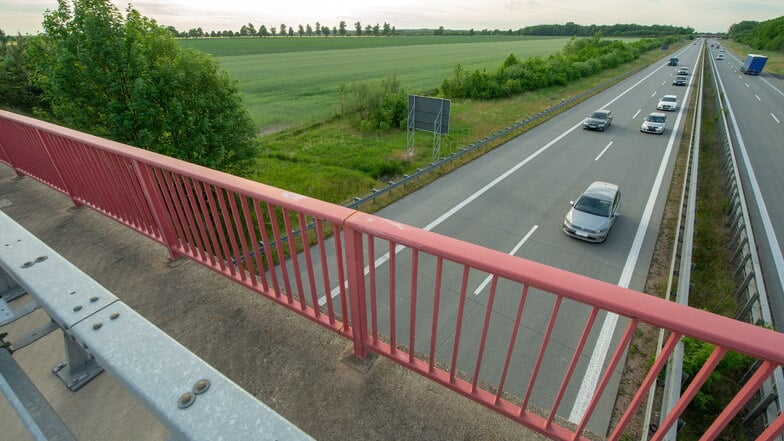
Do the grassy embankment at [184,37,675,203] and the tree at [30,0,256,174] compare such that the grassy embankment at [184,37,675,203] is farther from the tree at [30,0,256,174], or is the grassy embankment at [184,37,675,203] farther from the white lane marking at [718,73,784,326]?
the white lane marking at [718,73,784,326]

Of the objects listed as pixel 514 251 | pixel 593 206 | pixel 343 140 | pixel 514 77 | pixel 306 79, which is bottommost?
pixel 306 79

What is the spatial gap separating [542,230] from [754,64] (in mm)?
61682

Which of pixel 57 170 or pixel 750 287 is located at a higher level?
pixel 57 170

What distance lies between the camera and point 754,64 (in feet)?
155

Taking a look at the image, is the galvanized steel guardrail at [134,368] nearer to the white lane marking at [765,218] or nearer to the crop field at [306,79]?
the white lane marking at [765,218]

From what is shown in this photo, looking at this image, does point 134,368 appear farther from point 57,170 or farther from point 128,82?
point 128,82

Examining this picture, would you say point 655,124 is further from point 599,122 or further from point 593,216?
point 593,216

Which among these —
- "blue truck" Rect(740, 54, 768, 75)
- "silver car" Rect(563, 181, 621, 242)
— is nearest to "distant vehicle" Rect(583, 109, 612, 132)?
"silver car" Rect(563, 181, 621, 242)

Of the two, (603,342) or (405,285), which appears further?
(405,285)

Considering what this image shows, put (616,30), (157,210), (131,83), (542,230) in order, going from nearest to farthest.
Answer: (157,210)
(131,83)
(542,230)
(616,30)

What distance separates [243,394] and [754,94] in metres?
49.8

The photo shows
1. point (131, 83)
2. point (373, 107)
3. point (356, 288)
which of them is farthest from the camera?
point (373, 107)

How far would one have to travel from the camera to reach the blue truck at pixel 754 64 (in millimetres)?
46438

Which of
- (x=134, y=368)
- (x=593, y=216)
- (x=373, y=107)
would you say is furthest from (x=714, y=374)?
(x=373, y=107)
